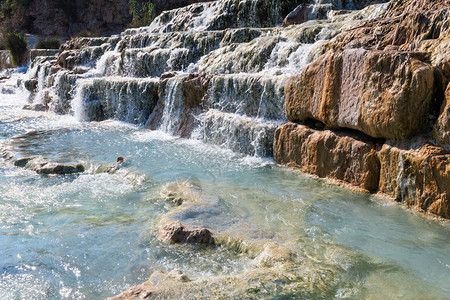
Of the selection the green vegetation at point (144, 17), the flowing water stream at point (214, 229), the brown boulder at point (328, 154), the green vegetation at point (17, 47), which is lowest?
the flowing water stream at point (214, 229)

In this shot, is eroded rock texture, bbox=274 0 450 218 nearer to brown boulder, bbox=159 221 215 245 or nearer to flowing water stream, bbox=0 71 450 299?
flowing water stream, bbox=0 71 450 299

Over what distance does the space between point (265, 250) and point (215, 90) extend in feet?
15.5

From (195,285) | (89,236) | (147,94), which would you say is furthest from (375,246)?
(147,94)

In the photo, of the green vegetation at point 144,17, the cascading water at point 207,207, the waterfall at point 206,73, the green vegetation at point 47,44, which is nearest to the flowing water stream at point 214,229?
the cascading water at point 207,207

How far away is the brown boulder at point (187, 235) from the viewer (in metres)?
3.29

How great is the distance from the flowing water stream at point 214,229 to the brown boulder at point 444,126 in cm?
76

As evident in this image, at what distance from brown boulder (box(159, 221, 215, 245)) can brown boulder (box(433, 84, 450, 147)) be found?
232 cm

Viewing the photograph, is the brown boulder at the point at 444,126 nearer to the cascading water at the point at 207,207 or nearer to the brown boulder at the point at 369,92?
the brown boulder at the point at 369,92

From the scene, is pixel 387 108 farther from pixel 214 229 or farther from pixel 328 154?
pixel 214 229

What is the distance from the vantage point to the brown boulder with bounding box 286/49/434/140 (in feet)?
12.8

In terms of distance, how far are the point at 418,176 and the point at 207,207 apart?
209cm

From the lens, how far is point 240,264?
117 inches

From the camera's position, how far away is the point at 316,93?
5.15 metres

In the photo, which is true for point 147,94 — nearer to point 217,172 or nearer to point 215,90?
point 215,90
